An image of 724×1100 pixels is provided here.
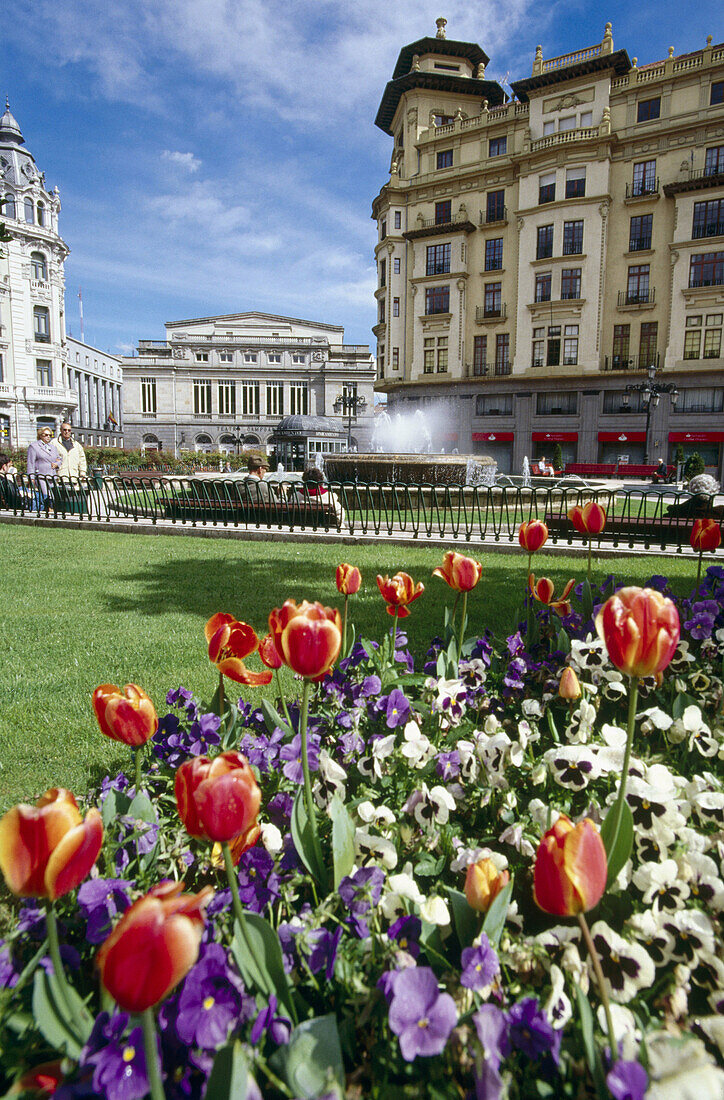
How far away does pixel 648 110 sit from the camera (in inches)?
1217

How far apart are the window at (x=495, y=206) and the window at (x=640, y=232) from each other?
727 centimetres

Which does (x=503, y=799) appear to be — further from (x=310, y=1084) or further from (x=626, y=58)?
(x=626, y=58)

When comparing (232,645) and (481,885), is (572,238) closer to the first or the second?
(232,645)

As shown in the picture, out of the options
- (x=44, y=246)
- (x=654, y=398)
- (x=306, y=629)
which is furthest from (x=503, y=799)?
(x=44, y=246)

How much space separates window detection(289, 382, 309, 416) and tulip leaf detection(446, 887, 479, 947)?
7101 centimetres

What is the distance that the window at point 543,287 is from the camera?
33.7 metres

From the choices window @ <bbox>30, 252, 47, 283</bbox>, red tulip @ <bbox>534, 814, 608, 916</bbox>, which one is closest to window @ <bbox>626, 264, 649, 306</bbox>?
red tulip @ <bbox>534, 814, 608, 916</bbox>

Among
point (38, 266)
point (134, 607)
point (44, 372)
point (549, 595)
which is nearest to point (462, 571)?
point (549, 595)

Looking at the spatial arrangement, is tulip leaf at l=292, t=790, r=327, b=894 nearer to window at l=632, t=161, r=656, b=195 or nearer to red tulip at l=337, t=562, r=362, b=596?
red tulip at l=337, t=562, r=362, b=596

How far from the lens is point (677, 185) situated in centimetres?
2995

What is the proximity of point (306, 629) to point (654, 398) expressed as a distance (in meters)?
29.9

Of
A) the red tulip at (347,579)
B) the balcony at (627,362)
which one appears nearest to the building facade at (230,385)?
the balcony at (627,362)

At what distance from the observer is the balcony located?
104 feet

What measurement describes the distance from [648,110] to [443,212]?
37.8ft
